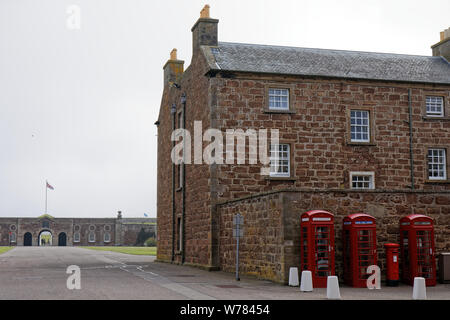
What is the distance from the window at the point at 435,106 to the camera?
26.9 meters

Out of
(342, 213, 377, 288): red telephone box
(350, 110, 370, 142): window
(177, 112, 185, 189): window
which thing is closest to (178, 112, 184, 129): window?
(177, 112, 185, 189): window

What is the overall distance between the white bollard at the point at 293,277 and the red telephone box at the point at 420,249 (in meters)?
3.46

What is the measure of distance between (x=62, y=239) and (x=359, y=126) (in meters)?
76.8

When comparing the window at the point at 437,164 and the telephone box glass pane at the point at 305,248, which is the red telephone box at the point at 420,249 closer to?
the telephone box glass pane at the point at 305,248

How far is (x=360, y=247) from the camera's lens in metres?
16.5

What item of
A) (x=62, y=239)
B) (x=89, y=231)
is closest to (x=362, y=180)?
(x=89, y=231)

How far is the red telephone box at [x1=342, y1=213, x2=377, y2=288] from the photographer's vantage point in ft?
53.9

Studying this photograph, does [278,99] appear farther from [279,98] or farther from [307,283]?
[307,283]

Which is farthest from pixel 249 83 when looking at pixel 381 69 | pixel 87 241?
pixel 87 241

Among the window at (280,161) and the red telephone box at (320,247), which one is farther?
the window at (280,161)

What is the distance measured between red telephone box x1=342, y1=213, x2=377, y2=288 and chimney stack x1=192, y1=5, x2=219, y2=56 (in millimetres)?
13063

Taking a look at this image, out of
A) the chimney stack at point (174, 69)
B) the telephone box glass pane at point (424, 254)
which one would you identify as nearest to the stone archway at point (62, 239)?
the chimney stack at point (174, 69)

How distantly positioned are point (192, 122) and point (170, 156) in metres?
4.56

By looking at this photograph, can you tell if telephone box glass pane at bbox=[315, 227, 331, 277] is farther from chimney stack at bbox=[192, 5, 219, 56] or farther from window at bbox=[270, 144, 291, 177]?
chimney stack at bbox=[192, 5, 219, 56]
